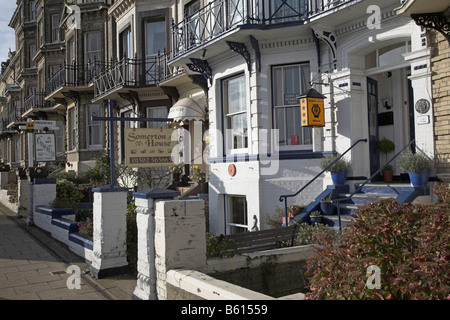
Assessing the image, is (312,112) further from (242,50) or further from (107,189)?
(107,189)

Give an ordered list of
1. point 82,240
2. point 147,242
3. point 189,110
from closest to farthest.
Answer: point 147,242 → point 82,240 → point 189,110

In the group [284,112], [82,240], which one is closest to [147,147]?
[82,240]

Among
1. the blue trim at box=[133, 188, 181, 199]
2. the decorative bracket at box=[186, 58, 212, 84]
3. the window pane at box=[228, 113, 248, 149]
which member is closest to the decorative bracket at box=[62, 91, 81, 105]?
the decorative bracket at box=[186, 58, 212, 84]

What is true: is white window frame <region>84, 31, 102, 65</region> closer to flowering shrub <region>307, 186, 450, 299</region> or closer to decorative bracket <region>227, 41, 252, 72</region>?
decorative bracket <region>227, 41, 252, 72</region>

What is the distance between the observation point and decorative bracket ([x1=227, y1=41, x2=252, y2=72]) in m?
10.6

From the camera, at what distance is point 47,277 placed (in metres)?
7.22

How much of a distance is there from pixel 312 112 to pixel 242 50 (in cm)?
264

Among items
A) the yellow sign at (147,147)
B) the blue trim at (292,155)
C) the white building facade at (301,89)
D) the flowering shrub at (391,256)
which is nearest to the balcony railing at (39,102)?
the white building facade at (301,89)

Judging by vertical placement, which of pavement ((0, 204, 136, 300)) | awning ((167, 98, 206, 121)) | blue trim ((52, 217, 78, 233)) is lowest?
pavement ((0, 204, 136, 300))

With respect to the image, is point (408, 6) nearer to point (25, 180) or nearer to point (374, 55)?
point (374, 55)

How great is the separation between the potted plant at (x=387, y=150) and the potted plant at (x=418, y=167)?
1702 mm

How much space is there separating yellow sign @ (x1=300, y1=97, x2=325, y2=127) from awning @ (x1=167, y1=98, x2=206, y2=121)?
213 inches

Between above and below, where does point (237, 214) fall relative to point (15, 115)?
below

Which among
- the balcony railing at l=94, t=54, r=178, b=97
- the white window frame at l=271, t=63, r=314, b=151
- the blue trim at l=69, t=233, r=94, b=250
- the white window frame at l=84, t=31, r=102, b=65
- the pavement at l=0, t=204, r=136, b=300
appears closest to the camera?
the pavement at l=0, t=204, r=136, b=300
